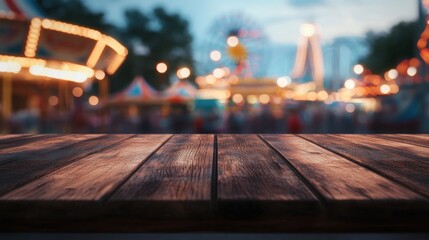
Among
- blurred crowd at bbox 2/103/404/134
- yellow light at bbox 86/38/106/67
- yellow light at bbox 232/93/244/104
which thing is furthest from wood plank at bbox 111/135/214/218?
yellow light at bbox 232/93/244/104

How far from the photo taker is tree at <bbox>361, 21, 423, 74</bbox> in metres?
39.9

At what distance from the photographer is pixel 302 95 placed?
50.3 meters

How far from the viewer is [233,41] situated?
35.7 meters

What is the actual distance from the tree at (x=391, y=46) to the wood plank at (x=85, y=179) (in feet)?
132

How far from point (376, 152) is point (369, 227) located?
92cm

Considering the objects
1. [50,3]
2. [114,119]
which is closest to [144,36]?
[50,3]

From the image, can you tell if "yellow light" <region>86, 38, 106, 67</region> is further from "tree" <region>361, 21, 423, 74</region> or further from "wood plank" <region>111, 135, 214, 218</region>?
"tree" <region>361, 21, 423, 74</region>

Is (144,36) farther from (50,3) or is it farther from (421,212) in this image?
(421,212)

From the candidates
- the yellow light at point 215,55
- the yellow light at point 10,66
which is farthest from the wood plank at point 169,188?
the yellow light at point 215,55

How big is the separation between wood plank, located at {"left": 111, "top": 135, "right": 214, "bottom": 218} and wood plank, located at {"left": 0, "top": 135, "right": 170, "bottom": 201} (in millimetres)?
38

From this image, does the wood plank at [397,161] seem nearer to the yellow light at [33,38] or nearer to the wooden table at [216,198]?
the wooden table at [216,198]

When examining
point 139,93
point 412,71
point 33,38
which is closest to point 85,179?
point 33,38

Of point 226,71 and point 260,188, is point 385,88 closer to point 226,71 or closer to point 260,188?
point 226,71

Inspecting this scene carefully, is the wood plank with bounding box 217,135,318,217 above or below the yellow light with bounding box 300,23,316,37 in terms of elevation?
below
